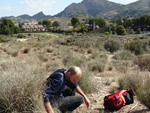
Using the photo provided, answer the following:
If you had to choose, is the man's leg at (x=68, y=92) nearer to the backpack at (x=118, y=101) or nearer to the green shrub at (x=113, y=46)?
the backpack at (x=118, y=101)

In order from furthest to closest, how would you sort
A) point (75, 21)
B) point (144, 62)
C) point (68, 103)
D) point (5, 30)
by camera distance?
point (75, 21)
point (5, 30)
point (144, 62)
point (68, 103)

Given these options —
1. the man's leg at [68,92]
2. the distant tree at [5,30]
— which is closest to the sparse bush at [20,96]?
the man's leg at [68,92]

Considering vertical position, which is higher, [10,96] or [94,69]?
[10,96]

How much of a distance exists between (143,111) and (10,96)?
289 cm

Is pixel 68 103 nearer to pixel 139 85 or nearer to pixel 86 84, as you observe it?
pixel 86 84

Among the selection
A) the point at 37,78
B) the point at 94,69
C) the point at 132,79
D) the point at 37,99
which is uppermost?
the point at 37,78

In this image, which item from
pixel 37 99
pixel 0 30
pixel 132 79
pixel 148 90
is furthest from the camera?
pixel 0 30

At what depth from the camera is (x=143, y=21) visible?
3184 inches

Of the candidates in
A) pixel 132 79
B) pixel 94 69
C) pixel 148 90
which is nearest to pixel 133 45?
pixel 94 69

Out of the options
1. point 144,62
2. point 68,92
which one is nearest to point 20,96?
point 68,92

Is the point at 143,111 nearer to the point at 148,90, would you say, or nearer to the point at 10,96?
the point at 148,90

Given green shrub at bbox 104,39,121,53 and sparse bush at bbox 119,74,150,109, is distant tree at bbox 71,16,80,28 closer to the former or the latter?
green shrub at bbox 104,39,121,53

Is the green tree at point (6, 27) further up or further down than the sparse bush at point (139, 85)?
further up

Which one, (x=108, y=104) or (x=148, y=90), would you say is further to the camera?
(x=108, y=104)
